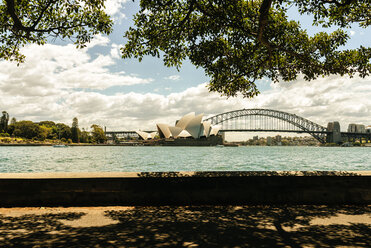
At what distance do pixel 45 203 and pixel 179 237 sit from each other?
3.49 m

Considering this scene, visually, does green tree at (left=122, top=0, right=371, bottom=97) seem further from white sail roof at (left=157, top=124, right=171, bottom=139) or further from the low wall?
white sail roof at (left=157, top=124, right=171, bottom=139)

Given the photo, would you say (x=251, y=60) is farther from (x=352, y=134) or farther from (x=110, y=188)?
(x=352, y=134)

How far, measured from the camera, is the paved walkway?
4281 millimetres

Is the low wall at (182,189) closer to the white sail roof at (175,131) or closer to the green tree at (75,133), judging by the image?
the white sail roof at (175,131)

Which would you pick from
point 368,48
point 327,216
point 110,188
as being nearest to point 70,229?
point 110,188

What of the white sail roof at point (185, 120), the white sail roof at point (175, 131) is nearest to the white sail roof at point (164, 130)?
the white sail roof at point (175, 131)

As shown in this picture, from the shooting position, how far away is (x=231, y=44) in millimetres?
10703

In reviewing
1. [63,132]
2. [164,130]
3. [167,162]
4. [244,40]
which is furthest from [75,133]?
[244,40]

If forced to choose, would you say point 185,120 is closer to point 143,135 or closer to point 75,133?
point 143,135

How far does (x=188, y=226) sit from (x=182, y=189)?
1.49 m

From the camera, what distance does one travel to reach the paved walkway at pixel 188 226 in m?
4.28

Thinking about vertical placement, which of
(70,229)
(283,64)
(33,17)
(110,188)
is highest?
(33,17)

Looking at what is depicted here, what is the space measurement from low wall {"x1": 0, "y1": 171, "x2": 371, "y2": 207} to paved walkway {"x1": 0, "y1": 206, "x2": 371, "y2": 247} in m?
0.23

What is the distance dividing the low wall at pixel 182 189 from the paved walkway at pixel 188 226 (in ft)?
0.76
